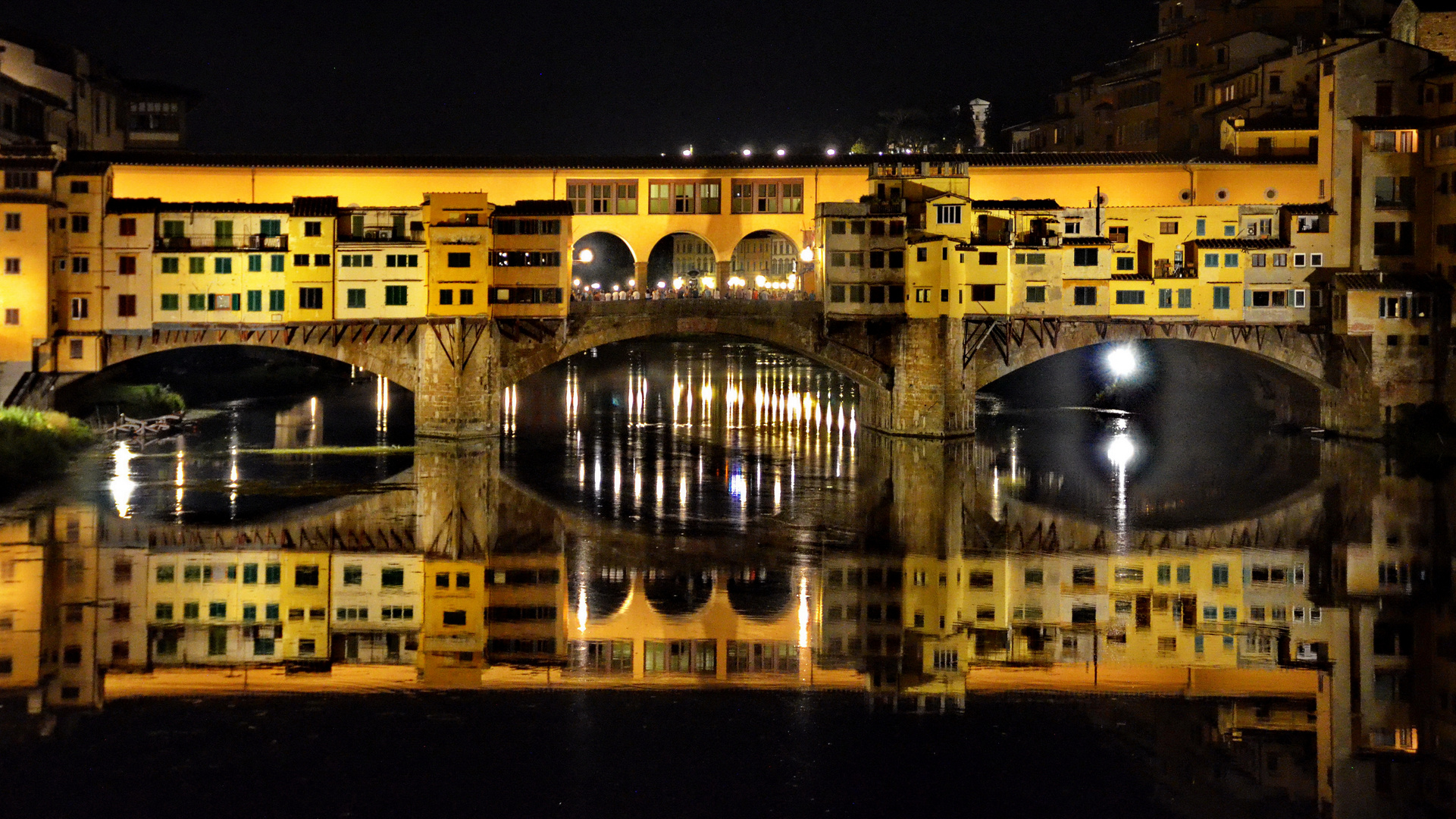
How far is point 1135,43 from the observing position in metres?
68.9

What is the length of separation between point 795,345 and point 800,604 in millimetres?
23020

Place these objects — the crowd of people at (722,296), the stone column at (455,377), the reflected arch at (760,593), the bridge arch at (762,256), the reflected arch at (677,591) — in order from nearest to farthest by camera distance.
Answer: the reflected arch at (760,593), the reflected arch at (677,591), the stone column at (455,377), the crowd of people at (722,296), the bridge arch at (762,256)

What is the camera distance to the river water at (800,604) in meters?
19.3

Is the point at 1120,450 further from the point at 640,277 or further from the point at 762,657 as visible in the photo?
the point at 762,657

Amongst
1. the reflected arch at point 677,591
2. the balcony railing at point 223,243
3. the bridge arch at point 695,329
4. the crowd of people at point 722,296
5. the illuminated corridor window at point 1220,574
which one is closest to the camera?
the reflected arch at point 677,591

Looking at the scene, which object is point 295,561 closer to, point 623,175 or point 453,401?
point 453,401

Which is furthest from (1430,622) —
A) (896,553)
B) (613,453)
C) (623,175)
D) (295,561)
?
(623,175)

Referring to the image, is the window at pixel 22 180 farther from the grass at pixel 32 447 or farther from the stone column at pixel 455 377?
the stone column at pixel 455 377

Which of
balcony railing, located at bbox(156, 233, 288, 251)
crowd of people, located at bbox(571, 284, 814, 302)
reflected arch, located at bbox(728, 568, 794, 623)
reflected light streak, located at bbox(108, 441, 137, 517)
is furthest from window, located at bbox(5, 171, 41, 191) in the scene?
reflected arch, located at bbox(728, 568, 794, 623)

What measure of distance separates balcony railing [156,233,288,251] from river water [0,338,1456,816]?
5866mm

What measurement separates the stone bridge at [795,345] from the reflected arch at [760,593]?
63.2 feet

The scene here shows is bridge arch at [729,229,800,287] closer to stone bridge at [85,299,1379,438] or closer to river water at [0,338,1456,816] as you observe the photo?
stone bridge at [85,299,1379,438]

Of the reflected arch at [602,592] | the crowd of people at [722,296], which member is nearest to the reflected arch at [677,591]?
the reflected arch at [602,592]

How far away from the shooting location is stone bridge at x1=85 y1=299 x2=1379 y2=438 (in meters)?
46.0
